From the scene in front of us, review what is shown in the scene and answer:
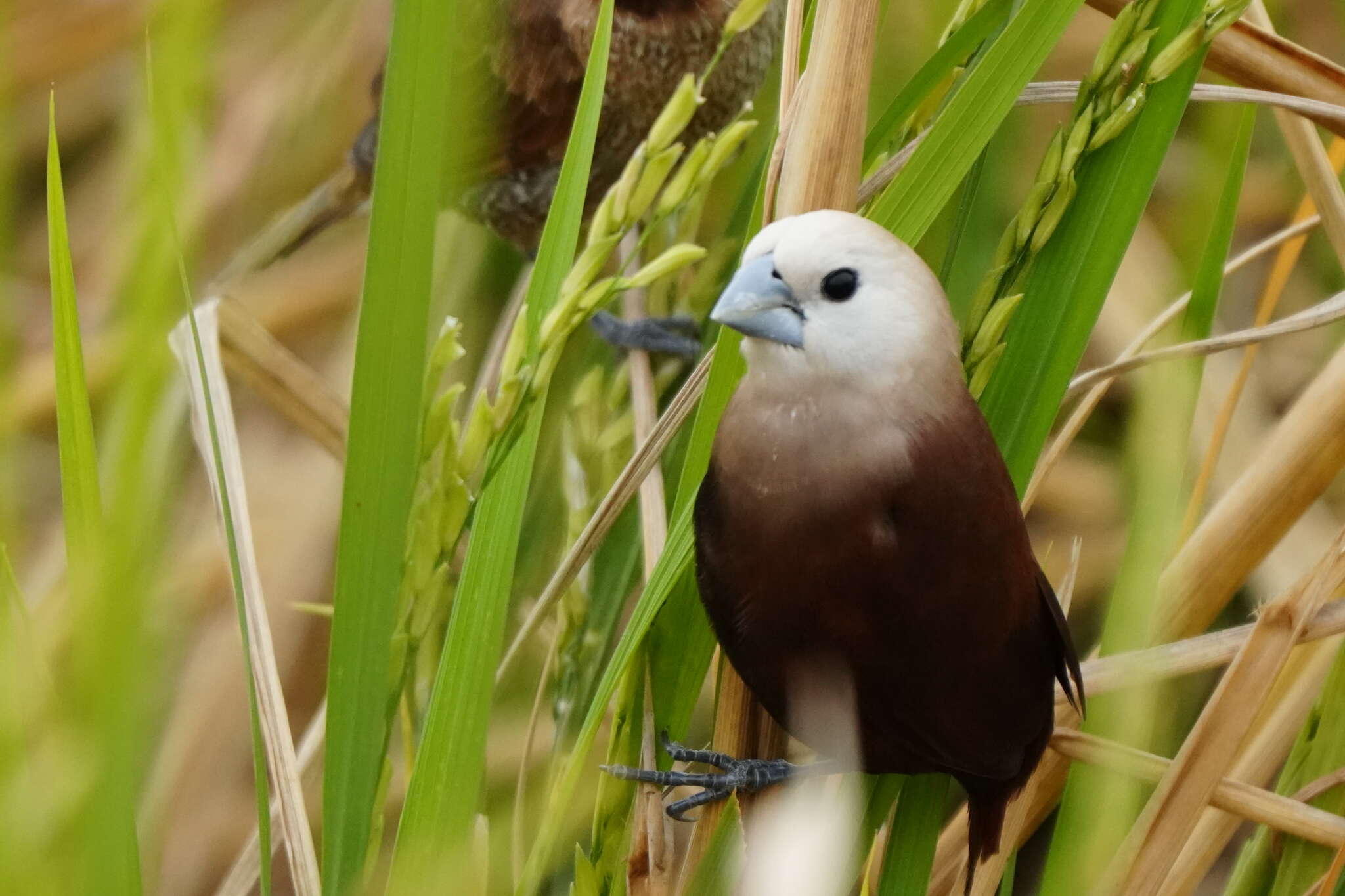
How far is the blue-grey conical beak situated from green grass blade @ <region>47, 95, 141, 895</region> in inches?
10.6

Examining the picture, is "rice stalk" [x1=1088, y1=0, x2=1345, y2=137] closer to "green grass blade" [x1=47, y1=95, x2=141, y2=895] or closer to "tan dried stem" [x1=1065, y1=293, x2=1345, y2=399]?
"tan dried stem" [x1=1065, y1=293, x2=1345, y2=399]

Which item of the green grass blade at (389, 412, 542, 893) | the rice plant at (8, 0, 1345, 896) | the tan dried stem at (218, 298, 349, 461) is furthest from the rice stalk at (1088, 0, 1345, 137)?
the tan dried stem at (218, 298, 349, 461)

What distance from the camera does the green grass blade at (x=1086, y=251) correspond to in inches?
27.0

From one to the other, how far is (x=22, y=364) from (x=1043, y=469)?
1.23m

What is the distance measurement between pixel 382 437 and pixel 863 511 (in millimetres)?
230

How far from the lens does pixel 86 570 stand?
54 cm

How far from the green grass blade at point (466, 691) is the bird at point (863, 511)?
85 mm

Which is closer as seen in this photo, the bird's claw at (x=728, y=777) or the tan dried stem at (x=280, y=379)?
the bird's claw at (x=728, y=777)

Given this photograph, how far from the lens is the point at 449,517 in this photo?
1.76 feet

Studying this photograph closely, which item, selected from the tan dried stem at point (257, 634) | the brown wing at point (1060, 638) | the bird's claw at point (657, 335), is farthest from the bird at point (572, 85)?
the brown wing at point (1060, 638)

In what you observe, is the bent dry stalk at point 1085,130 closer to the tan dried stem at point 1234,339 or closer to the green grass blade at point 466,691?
the tan dried stem at point 1234,339

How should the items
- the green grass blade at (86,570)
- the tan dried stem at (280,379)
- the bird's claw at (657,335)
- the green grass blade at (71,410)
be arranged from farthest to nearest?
the tan dried stem at (280,379)
the bird's claw at (657,335)
the green grass blade at (71,410)
the green grass blade at (86,570)

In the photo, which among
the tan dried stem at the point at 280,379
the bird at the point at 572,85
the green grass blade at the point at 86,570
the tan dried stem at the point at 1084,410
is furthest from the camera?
the bird at the point at 572,85

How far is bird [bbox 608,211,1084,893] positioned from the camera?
0.61 m
